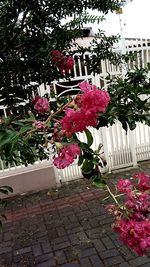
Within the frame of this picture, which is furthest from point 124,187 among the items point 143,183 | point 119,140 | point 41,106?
point 119,140

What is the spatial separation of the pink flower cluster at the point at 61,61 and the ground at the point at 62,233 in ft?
6.85

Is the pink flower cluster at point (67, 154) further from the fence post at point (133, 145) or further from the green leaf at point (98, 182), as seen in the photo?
the fence post at point (133, 145)

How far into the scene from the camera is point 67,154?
1355mm

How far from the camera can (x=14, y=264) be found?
3746mm

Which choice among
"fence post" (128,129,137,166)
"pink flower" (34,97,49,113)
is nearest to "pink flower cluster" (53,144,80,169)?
"pink flower" (34,97,49,113)

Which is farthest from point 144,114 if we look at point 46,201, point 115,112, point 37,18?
point 46,201

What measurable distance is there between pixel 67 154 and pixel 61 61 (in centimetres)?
125

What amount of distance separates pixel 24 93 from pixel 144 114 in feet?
3.32

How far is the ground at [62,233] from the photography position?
3.63m

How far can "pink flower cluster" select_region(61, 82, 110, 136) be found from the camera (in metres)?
1.27

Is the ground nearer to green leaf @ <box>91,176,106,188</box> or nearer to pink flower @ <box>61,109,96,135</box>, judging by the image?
green leaf @ <box>91,176,106,188</box>

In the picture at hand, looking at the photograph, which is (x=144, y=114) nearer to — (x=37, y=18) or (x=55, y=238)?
(x=37, y=18)

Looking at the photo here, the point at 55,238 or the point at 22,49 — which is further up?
the point at 22,49

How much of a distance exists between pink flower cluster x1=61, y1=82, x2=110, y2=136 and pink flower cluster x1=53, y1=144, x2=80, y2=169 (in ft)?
0.28
